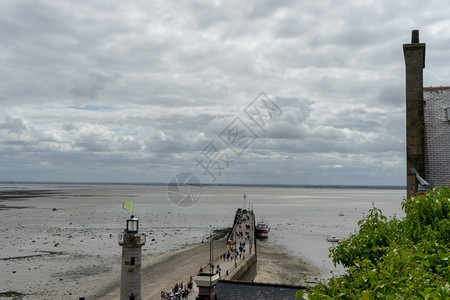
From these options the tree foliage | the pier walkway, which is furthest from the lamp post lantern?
the tree foliage

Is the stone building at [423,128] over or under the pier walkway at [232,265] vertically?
over

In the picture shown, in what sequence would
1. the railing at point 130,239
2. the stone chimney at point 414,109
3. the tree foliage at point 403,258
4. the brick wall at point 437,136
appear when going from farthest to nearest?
the railing at point 130,239 → the stone chimney at point 414,109 → the brick wall at point 437,136 → the tree foliage at point 403,258

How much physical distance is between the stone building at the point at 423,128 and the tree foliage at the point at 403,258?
120 inches

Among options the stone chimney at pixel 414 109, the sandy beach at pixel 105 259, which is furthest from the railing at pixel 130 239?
the sandy beach at pixel 105 259

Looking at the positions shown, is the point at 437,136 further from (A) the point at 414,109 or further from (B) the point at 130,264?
(B) the point at 130,264

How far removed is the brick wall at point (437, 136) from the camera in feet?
45.3

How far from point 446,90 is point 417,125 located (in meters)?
2.56

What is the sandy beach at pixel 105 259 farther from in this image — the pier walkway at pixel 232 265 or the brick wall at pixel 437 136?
the brick wall at pixel 437 136

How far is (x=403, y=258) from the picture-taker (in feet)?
23.9

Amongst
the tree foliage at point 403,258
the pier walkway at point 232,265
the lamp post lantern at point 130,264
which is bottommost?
the pier walkway at point 232,265

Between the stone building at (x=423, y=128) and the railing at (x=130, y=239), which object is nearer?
the stone building at (x=423, y=128)

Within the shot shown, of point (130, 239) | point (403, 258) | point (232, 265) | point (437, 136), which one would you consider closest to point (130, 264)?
point (130, 239)

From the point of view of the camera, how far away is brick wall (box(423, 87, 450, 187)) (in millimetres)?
13797

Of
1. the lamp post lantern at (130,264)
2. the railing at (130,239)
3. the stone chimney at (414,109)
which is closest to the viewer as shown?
the stone chimney at (414,109)
